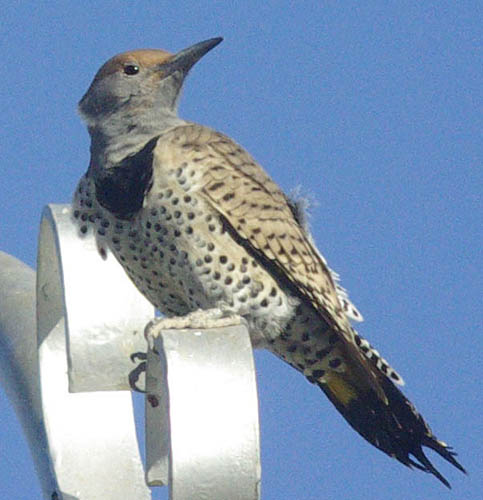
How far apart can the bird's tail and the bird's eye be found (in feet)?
3.21

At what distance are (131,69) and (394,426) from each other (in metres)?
1.41

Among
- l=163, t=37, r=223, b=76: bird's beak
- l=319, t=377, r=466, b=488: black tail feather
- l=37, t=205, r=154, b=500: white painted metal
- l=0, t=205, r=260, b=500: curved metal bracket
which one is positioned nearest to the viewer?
l=0, t=205, r=260, b=500: curved metal bracket

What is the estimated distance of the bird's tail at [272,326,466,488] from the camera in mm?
3795

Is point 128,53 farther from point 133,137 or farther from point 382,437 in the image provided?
point 382,437

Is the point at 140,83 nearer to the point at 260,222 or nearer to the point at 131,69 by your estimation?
the point at 131,69

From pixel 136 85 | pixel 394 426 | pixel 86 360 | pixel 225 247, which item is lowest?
pixel 394 426

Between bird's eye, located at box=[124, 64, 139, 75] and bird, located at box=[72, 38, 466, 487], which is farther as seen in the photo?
bird's eye, located at box=[124, 64, 139, 75]

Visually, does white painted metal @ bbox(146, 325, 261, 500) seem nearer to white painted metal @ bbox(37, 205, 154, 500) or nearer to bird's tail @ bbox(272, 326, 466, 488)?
white painted metal @ bbox(37, 205, 154, 500)

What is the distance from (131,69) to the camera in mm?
4379

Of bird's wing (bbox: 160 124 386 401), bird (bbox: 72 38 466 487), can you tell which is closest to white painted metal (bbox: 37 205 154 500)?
bird (bbox: 72 38 466 487)

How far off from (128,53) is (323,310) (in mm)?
1071

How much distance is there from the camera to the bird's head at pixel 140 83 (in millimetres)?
4352

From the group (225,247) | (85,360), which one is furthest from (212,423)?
(225,247)

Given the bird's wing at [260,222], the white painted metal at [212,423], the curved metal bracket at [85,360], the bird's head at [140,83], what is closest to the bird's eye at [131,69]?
the bird's head at [140,83]
